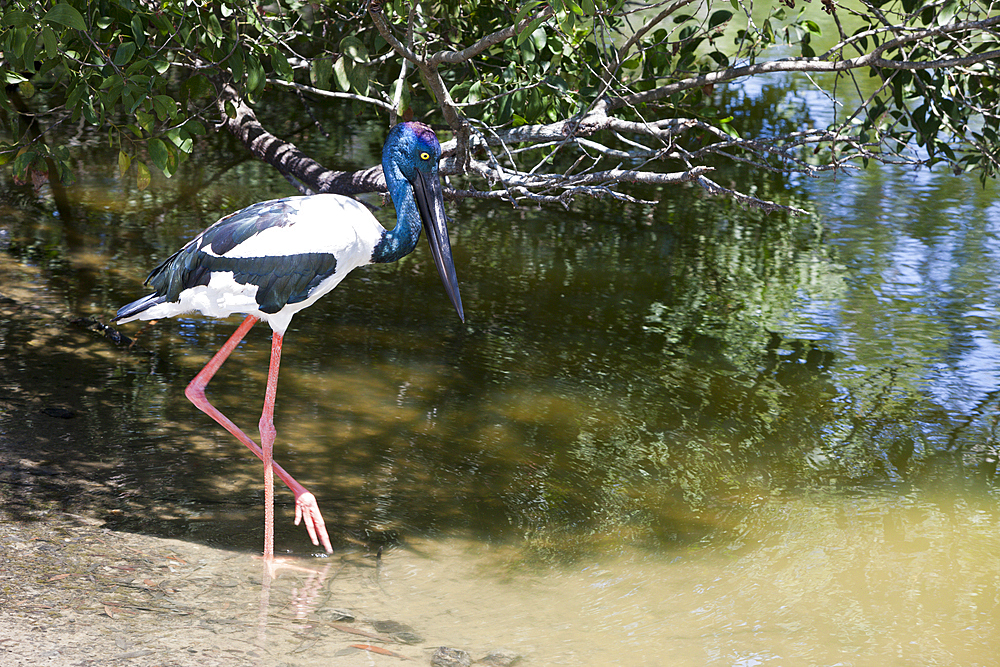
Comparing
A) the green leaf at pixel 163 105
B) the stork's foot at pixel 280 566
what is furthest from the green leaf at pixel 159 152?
the stork's foot at pixel 280 566

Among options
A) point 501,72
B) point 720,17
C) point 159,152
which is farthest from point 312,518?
point 720,17

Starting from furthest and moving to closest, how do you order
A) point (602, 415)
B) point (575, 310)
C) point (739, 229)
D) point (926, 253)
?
1. point (739, 229)
2. point (926, 253)
3. point (575, 310)
4. point (602, 415)

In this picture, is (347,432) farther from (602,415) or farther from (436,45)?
(436,45)

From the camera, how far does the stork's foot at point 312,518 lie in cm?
404

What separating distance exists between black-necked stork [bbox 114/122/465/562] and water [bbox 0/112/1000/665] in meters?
0.59

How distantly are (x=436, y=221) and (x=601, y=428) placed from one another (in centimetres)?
155

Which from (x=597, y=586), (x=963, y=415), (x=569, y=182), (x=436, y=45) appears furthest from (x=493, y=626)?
(x=436, y=45)

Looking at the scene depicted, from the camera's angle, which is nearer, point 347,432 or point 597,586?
point 597,586

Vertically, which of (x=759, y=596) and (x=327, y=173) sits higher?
(x=327, y=173)

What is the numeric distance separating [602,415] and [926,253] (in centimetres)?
382

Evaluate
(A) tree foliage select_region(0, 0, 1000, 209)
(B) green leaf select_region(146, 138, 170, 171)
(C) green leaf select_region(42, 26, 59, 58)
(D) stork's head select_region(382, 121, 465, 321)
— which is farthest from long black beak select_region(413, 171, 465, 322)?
(C) green leaf select_region(42, 26, 59, 58)

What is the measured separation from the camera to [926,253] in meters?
7.82

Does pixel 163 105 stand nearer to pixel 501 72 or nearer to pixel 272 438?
pixel 272 438

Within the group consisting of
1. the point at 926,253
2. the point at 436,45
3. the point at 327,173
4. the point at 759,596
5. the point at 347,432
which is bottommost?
the point at 759,596
